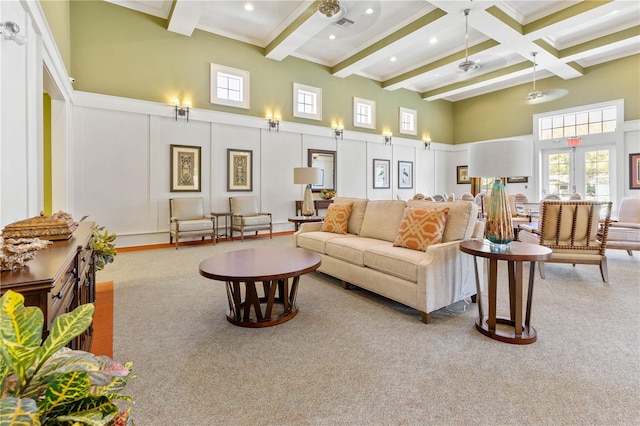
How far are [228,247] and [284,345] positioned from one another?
3902mm

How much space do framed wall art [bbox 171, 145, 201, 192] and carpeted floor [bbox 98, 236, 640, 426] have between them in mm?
3531

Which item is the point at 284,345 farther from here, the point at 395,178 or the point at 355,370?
the point at 395,178

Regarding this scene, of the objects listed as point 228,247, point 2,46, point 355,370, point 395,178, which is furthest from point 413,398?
point 395,178

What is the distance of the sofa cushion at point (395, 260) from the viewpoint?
101 inches

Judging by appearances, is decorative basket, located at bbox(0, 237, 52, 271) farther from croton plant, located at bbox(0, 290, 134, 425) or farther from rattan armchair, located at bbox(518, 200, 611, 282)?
rattan armchair, located at bbox(518, 200, 611, 282)

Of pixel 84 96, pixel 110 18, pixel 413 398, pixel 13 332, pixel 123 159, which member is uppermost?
pixel 110 18

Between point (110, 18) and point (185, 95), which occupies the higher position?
point (110, 18)

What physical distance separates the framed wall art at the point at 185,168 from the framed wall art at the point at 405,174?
5.96 m

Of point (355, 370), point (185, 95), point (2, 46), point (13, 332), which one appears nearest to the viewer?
point (13, 332)

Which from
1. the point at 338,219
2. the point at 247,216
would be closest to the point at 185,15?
the point at 247,216

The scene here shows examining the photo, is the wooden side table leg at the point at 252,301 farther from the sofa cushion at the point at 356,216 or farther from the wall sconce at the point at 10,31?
the wall sconce at the point at 10,31

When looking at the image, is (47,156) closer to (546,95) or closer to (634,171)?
(546,95)

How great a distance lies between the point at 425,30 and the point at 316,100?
3022 millimetres

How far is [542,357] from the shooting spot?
1.98 metres
